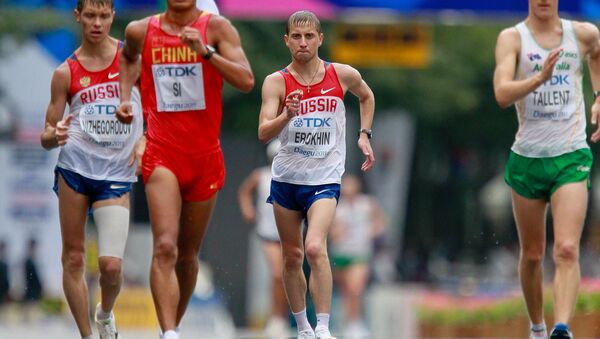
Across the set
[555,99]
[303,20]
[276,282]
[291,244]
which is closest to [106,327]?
[291,244]

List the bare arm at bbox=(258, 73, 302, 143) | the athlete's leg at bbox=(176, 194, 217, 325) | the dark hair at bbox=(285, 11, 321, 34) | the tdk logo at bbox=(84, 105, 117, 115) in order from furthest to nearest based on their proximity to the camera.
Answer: the tdk logo at bbox=(84, 105, 117, 115) < the athlete's leg at bbox=(176, 194, 217, 325) < the dark hair at bbox=(285, 11, 321, 34) < the bare arm at bbox=(258, 73, 302, 143)

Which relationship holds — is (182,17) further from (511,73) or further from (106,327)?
(106,327)

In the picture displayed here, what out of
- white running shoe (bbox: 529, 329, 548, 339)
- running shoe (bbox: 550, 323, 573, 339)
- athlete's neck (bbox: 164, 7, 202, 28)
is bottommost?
white running shoe (bbox: 529, 329, 548, 339)

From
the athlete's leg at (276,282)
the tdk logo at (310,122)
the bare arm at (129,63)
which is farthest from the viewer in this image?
the athlete's leg at (276,282)

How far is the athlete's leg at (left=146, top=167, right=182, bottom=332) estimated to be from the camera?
11102 millimetres

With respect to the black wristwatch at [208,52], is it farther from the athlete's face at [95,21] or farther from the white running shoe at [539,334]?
the white running shoe at [539,334]

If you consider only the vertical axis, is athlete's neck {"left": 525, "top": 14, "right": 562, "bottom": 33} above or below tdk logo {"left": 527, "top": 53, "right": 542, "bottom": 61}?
above

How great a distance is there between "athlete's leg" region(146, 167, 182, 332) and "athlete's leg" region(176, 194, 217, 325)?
35 cm

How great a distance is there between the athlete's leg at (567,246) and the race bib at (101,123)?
11.1 ft

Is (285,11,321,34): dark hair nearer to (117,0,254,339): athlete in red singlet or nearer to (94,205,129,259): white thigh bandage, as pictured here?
(117,0,254,339): athlete in red singlet

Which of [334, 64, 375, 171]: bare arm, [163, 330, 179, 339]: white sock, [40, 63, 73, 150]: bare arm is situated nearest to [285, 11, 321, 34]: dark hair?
[334, 64, 375, 171]: bare arm

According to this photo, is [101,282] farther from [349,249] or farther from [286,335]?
[349,249]

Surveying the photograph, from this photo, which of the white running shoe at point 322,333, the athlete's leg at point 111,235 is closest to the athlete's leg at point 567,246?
the white running shoe at point 322,333

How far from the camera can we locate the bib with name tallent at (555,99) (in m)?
11.9
